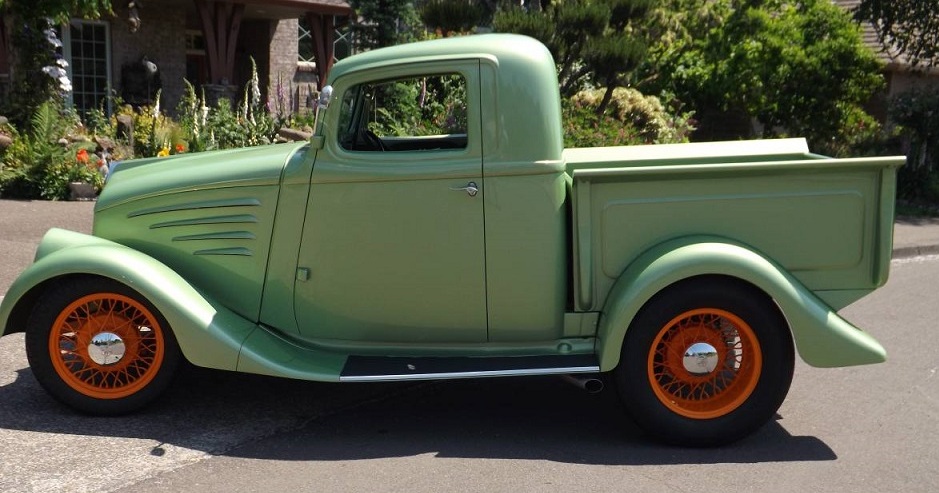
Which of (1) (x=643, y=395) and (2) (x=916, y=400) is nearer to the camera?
(1) (x=643, y=395)

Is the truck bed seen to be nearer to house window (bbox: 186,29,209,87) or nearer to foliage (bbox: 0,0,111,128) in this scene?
foliage (bbox: 0,0,111,128)

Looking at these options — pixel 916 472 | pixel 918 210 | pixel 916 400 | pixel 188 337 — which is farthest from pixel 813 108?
pixel 188 337

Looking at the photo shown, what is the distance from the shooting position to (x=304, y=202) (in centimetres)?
496

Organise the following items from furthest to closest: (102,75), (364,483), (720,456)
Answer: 1. (102,75)
2. (720,456)
3. (364,483)

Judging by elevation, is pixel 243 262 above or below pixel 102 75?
below

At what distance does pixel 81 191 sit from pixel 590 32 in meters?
7.29

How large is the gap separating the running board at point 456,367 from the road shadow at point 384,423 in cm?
38

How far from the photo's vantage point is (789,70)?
16.7 meters

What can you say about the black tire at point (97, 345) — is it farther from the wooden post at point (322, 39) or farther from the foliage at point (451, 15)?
the wooden post at point (322, 39)

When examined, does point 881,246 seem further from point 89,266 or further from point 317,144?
point 89,266

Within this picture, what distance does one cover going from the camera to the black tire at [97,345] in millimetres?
4914

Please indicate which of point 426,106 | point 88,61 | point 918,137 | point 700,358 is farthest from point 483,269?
point 88,61

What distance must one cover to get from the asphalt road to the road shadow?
12 millimetres

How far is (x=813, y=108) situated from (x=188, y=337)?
14.6 m
